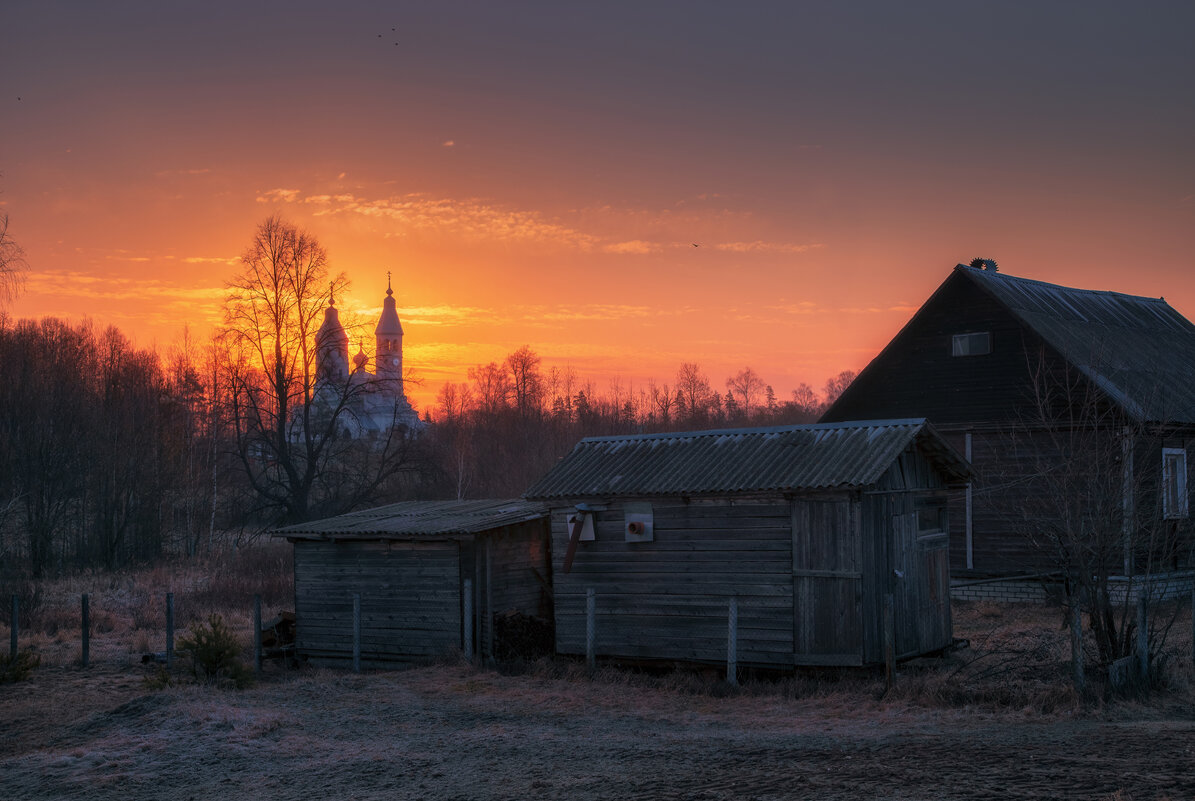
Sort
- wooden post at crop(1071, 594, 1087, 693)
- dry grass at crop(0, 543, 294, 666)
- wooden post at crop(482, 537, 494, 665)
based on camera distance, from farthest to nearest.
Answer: dry grass at crop(0, 543, 294, 666)
wooden post at crop(482, 537, 494, 665)
wooden post at crop(1071, 594, 1087, 693)

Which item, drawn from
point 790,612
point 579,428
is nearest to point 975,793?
point 790,612

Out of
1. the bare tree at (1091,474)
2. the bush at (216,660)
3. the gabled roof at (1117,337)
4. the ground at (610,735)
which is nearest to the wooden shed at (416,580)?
the ground at (610,735)

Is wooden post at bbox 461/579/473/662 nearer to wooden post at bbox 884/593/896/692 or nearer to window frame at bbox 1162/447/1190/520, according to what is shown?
wooden post at bbox 884/593/896/692

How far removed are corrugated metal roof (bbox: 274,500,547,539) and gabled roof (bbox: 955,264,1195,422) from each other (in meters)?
12.3

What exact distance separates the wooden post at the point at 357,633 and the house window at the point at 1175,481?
53.9 feet

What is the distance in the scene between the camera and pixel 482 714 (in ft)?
47.3

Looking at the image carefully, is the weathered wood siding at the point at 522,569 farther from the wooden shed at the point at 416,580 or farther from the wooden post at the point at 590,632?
the wooden post at the point at 590,632

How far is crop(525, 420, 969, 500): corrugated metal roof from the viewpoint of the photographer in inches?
640

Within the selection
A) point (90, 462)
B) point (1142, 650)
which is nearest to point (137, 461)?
point (90, 462)

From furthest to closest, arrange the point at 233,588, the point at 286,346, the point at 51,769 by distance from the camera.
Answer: the point at 286,346 < the point at 233,588 < the point at 51,769

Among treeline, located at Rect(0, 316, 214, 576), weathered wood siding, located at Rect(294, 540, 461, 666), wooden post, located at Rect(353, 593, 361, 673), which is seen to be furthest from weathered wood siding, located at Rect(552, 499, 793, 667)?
treeline, located at Rect(0, 316, 214, 576)

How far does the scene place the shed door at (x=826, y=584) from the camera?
1570 centimetres

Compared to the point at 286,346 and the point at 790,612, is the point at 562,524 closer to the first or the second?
the point at 790,612

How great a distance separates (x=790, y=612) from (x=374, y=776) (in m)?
7.61
